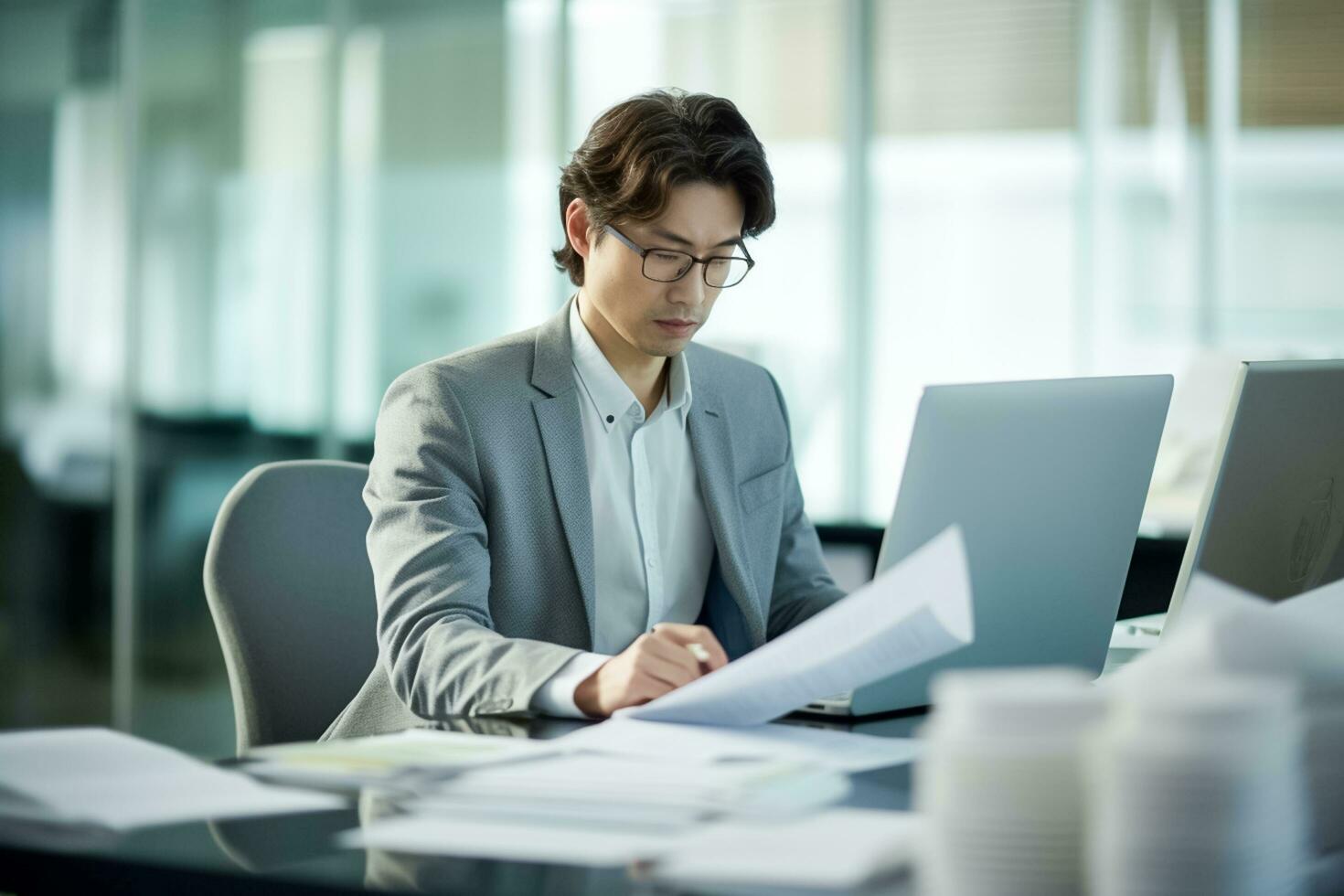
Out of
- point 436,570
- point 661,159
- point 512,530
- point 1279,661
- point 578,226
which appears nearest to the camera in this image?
point 1279,661

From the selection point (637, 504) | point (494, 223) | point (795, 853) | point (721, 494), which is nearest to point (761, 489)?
point (721, 494)

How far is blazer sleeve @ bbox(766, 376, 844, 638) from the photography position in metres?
1.91

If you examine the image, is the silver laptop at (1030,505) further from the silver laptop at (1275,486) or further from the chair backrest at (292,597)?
the chair backrest at (292,597)

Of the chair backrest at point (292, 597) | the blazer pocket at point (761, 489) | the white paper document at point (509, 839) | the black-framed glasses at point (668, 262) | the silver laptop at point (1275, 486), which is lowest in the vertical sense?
the chair backrest at point (292, 597)

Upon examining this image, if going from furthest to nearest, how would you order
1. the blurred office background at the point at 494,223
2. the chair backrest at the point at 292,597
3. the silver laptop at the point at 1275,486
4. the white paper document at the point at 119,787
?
the blurred office background at the point at 494,223 → the chair backrest at the point at 292,597 → the silver laptop at the point at 1275,486 → the white paper document at the point at 119,787

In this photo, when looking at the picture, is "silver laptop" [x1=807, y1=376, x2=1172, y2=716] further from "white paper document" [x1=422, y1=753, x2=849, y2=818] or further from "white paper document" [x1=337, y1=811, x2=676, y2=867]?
"white paper document" [x1=337, y1=811, x2=676, y2=867]

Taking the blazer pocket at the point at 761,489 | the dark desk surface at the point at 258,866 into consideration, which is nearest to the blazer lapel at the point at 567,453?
the blazer pocket at the point at 761,489

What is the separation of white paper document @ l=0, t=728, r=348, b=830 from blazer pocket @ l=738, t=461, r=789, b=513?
928mm

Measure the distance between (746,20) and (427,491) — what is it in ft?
12.3

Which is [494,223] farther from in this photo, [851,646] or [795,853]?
[795,853]

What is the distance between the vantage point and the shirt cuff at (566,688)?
1329mm

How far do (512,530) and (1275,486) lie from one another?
79 cm

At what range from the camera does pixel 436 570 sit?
153cm

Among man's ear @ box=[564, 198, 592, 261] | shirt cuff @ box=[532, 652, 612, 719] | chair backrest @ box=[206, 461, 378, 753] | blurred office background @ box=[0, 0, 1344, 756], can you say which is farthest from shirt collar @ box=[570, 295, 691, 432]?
blurred office background @ box=[0, 0, 1344, 756]
